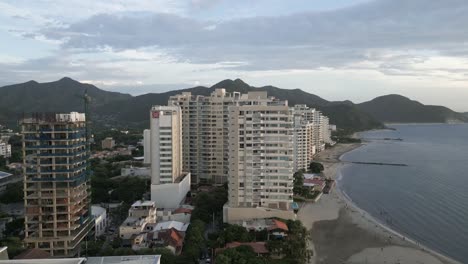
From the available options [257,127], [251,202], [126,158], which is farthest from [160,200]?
[126,158]

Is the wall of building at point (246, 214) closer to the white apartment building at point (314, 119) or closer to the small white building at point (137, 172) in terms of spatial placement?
the small white building at point (137, 172)

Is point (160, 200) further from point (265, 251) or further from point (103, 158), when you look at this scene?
point (103, 158)

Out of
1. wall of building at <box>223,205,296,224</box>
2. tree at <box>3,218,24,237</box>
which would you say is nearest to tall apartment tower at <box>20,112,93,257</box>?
tree at <box>3,218,24,237</box>

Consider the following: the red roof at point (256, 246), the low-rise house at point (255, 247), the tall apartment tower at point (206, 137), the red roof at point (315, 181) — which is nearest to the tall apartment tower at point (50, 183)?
the low-rise house at point (255, 247)

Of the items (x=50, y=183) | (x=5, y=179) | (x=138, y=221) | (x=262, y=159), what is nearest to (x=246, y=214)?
(x=262, y=159)

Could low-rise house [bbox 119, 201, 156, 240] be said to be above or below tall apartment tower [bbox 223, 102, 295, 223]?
below

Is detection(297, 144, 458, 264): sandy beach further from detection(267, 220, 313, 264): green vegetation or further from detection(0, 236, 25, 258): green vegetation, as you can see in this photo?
detection(0, 236, 25, 258): green vegetation
